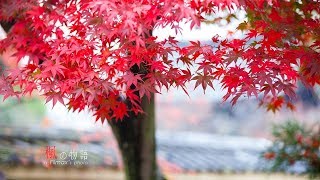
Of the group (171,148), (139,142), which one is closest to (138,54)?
(139,142)

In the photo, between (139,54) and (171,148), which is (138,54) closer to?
(139,54)

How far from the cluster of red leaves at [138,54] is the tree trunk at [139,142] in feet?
3.69

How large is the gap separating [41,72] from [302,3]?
164 centimetres

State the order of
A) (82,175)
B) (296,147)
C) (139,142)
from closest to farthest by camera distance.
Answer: (139,142), (296,147), (82,175)

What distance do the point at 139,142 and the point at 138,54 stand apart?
5.62 feet

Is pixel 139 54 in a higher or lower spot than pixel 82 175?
higher

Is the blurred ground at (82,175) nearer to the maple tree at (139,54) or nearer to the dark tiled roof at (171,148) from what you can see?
the dark tiled roof at (171,148)

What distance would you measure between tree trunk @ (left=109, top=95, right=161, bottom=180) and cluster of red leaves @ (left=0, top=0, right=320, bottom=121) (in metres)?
1.13

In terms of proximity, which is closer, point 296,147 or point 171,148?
point 296,147

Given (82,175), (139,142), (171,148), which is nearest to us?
(139,142)

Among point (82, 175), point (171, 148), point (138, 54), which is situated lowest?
point (82, 175)

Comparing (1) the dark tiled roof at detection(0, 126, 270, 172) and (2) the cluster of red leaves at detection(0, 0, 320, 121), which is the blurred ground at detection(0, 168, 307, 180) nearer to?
(1) the dark tiled roof at detection(0, 126, 270, 172)

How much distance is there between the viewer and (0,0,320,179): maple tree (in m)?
2.67

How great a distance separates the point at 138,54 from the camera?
2715 mm
